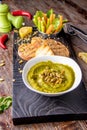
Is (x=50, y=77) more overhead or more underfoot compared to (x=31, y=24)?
more overhead

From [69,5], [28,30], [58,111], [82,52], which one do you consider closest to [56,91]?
[58,111]

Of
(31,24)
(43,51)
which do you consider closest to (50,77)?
(43,51)

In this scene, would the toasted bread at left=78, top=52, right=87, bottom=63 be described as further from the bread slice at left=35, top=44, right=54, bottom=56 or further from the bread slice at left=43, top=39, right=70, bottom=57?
the bread slice at left=35, top=44, right=54, bottom=56

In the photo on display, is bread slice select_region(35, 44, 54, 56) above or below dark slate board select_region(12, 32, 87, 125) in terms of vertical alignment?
above

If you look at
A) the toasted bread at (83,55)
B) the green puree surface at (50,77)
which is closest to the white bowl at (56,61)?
the green puree surface at (50,77)

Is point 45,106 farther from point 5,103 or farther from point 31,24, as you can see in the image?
point 31,24

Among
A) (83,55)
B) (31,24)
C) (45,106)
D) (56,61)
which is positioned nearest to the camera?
(45,106)

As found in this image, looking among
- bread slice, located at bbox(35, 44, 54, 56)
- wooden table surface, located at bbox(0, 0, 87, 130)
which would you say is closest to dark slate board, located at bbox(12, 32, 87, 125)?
wooden table surface, located at bbox(0, 0, 87, 130)
